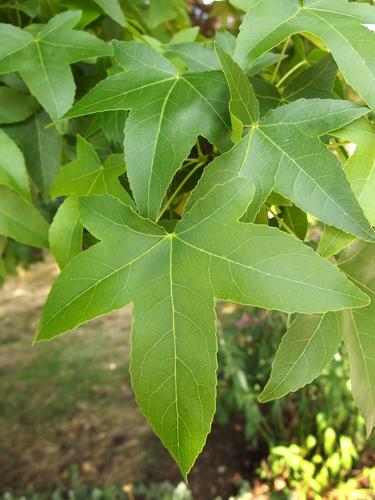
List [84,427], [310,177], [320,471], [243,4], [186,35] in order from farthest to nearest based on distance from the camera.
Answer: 1. [84,427]
2. [320,471]
3. [186,35]
4. [243,4]
5. [310,177]

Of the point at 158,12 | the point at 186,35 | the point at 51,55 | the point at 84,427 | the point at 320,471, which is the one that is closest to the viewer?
the point at 51,55

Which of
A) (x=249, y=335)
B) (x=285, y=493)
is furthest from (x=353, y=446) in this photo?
(x=249, y=335)

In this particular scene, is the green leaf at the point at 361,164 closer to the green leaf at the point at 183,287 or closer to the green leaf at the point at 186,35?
the green leaf at the point at 183,287

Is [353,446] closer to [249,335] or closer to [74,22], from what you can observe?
[249,335]

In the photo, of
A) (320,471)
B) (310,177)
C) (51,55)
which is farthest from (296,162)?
(320,471)

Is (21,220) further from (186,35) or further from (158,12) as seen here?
(158,12)
